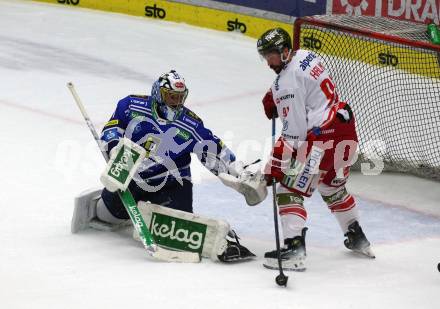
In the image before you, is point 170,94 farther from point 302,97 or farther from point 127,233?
point 127,233

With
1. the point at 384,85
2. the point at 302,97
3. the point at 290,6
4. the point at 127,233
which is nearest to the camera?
the point at 302,97

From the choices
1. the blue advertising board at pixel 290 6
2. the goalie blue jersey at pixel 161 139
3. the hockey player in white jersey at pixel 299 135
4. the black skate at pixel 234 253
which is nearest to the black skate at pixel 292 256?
the hockey player in white jersey at pixel 299 135

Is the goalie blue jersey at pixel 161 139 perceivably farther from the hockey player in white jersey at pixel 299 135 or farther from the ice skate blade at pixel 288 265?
the ice skate blade at pixel 288 265

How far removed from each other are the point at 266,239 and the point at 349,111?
802 millimetres

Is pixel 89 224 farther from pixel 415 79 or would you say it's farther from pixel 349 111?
pixel 415 79

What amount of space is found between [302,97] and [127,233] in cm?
112

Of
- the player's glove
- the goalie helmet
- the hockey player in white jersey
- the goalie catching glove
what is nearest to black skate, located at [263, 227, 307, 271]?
the hockey player in white jersey

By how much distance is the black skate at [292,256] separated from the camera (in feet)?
16.3

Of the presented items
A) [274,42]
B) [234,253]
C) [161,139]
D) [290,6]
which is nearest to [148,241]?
[234,253]

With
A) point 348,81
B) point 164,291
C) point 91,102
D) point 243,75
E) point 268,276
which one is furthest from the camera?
point 243,75

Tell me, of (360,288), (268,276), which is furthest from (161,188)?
(360,288)

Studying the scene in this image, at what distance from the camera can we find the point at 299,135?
495cm

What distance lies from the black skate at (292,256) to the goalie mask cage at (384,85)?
184 centimetres

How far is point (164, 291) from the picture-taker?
4.49 metres
